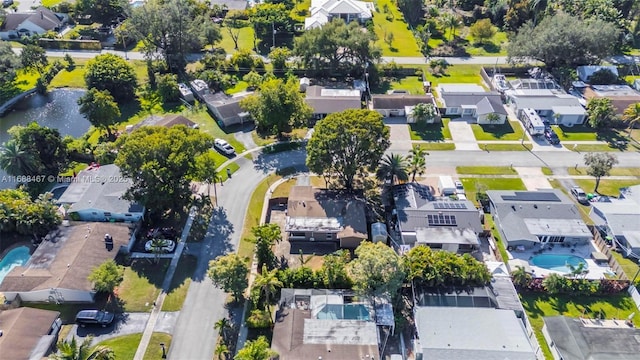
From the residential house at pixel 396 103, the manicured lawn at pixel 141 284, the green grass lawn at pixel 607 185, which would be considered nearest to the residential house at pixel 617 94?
the green grass lawn at pixel 607 185

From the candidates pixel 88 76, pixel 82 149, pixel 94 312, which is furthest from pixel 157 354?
pixel 88 76

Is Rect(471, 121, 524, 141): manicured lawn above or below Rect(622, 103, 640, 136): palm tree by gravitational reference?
below

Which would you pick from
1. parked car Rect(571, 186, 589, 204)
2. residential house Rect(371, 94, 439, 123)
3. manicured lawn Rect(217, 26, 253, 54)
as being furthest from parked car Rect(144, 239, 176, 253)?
manicured lawn Rect(217, 26, 253, 54)

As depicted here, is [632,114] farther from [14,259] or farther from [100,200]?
[14,259]

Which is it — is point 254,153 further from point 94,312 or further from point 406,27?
point 406,27

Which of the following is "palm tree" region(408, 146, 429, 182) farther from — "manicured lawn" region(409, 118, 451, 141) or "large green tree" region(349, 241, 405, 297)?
"large green tree" region(349, 241, 405, 297)

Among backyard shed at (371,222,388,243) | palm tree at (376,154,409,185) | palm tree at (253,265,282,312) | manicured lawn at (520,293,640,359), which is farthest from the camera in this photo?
palm tree at (376,154,409,185)
